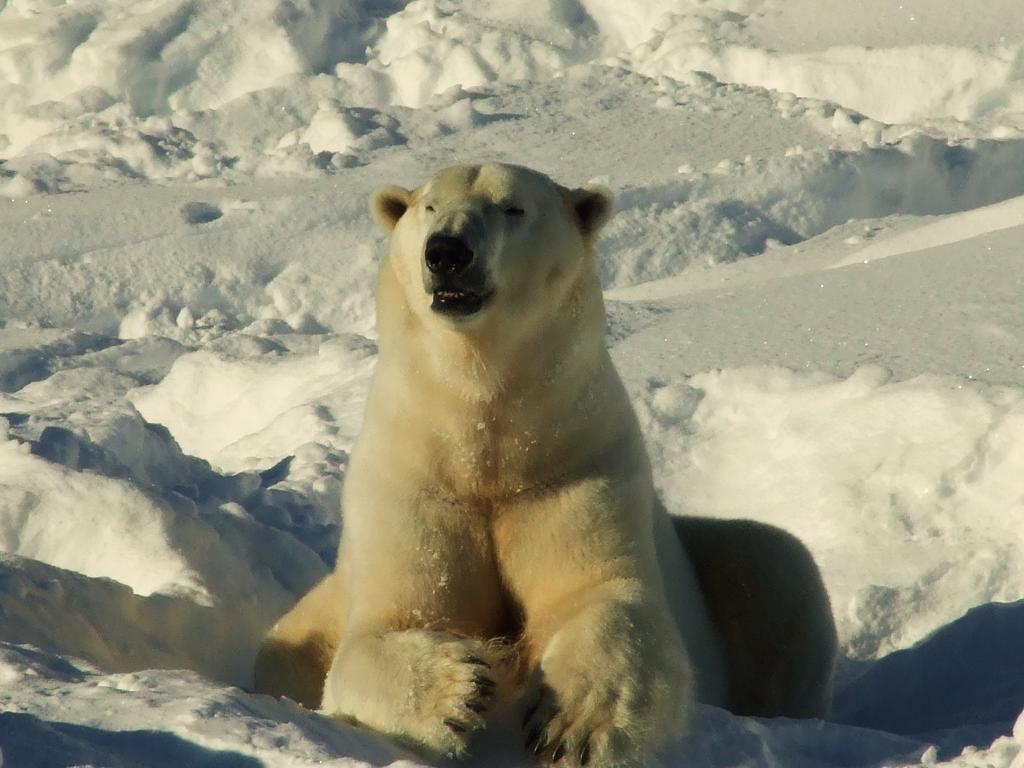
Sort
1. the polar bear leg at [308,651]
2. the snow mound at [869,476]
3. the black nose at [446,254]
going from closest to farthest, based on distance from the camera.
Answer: the black nose at [446,254] < the polar bear leg at [308,651] < the snow mound at [869,476]

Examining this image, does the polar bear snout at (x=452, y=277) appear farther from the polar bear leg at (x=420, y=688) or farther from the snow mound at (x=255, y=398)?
the snow mound at (x=255, y=398)

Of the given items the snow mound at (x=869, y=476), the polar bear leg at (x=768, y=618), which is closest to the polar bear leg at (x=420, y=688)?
the polar bear leg at (x=768, y=618)

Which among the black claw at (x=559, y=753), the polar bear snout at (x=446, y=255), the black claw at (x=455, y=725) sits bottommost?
the black claw at (x=559, y=753)

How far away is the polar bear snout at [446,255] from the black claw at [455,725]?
812mm

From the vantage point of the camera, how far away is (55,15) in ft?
38.0

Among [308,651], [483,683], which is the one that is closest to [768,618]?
[308,651]

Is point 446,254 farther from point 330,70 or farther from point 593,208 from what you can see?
point 330,70

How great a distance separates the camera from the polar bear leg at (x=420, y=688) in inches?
105

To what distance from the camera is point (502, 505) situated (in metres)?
3.03

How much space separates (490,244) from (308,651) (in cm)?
119

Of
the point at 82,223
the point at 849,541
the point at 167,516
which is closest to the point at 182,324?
the point at 82,223

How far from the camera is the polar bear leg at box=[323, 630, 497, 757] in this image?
2.67 metres

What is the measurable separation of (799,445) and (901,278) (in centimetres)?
171

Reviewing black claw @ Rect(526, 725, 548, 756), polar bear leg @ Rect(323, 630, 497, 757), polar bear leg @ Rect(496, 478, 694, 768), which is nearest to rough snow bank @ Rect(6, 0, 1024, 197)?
polar bear leg @ Rect(496, 478, 694, 768)
